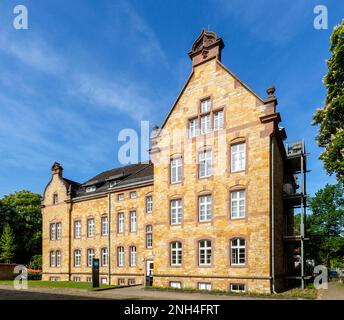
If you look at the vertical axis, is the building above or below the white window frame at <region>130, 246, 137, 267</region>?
above

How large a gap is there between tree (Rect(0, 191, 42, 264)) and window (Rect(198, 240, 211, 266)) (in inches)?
1631

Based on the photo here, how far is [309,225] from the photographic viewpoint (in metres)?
42.2

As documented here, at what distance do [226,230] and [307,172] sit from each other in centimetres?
960

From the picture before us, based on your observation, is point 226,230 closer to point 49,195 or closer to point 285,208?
point 285,208

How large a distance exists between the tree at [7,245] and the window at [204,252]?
39.7m

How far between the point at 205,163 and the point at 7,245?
135 ft

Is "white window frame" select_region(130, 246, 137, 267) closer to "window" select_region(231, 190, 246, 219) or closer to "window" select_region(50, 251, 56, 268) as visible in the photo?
"window" select_region(50, 251, 56, 268)

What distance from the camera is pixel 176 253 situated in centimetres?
2641

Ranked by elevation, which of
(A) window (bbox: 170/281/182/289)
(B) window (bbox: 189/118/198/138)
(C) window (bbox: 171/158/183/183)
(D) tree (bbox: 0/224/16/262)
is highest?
(B) window (bbox: 189/118/198/138)

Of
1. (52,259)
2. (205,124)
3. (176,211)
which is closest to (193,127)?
(205,124)

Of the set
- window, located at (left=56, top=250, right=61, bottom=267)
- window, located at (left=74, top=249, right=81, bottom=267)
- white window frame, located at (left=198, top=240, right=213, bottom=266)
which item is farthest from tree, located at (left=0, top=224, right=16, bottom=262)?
white window frame, located at (left=198, top=240, right=213, bottom=266)

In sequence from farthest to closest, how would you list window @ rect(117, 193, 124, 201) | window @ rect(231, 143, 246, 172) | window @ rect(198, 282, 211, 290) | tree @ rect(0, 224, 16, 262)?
tree @ rect(0, 224, 16, 262), window @ rect(117, 193, 124, 201), window @ rect(231, 143, 246, 172), window @ rect(198, 282, 211, 290)

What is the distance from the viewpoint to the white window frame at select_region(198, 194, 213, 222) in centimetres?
2512
